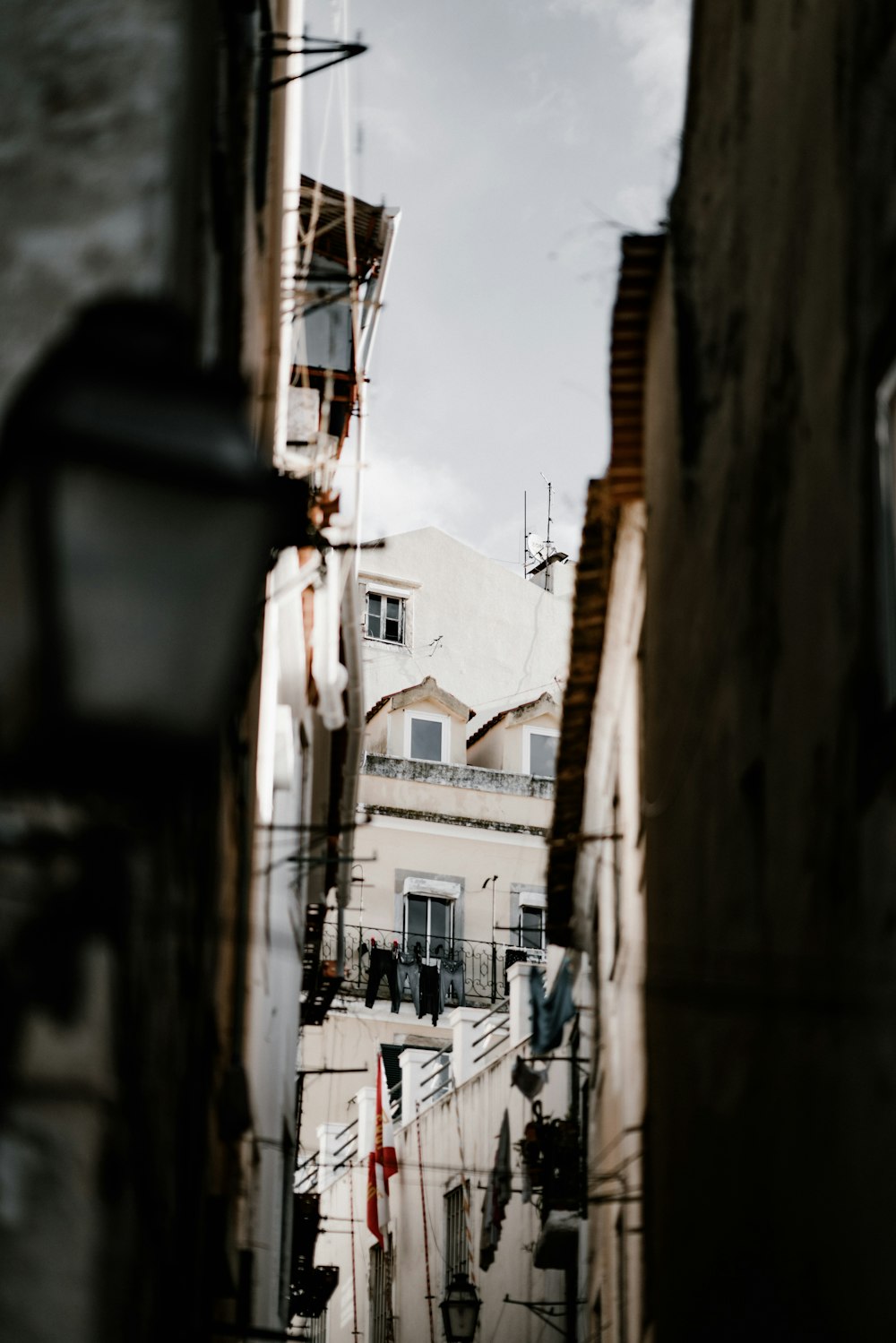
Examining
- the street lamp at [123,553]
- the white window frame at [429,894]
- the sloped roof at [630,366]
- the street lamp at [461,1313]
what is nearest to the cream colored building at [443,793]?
the white window frame at [429,894]

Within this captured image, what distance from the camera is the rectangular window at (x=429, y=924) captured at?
3528 centimetres

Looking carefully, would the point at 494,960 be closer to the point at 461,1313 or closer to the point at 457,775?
the point at 457,775

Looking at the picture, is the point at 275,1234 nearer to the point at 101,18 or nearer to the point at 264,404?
the point at 264,404

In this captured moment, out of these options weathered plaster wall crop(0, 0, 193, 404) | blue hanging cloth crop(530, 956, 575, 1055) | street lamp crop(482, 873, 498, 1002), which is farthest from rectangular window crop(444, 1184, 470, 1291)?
weathered plaster wall crop(0, 0, 193, 404)

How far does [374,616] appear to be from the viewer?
133ft

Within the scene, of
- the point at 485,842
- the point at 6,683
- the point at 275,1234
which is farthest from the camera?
the point at 485,842

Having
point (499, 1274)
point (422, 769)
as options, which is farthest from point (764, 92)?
point (422, 769)

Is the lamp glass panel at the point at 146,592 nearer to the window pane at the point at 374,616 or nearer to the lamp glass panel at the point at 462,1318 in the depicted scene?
the lamp glass panel at the point at 462,1318

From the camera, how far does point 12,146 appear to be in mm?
5422

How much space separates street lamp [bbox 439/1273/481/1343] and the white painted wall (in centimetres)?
2148

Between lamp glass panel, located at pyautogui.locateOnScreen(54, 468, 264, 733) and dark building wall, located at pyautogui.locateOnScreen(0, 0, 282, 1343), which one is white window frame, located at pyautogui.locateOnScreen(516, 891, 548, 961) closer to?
dark building wall, located at pyautogui.locateOnScreen(0, 0, 282, 1343)

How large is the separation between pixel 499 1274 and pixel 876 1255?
18.5 meters

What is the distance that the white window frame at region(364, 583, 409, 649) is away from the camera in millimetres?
40125

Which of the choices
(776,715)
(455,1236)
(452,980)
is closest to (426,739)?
(452,980)
